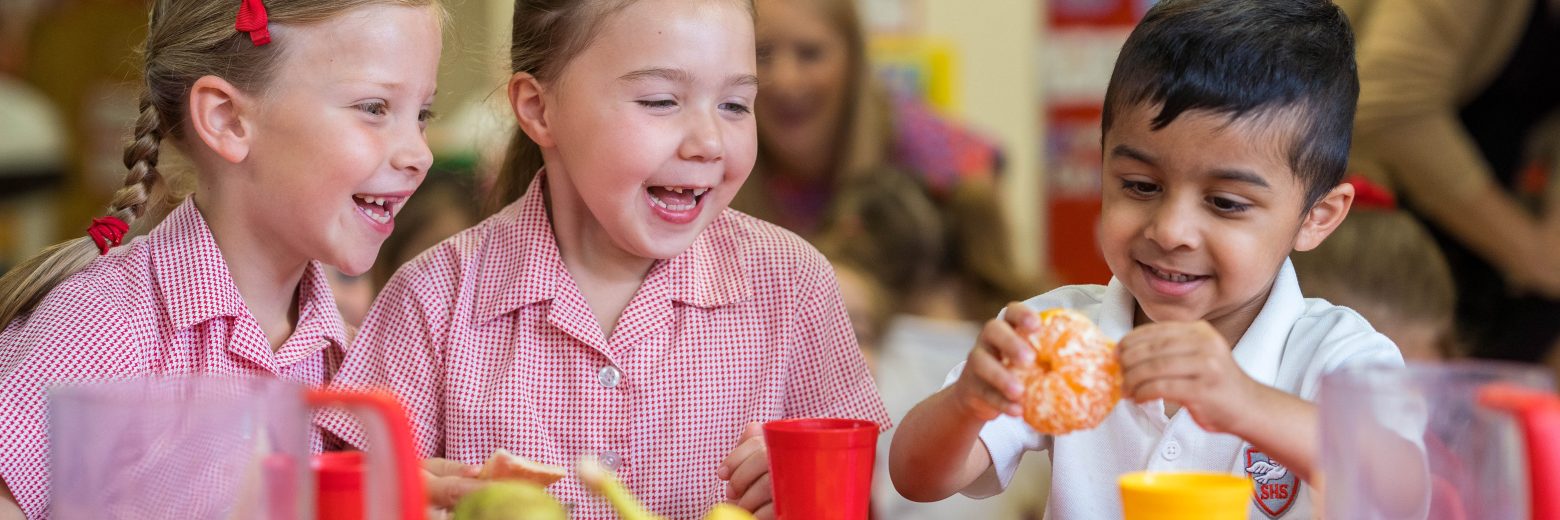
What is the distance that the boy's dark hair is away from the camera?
122cm

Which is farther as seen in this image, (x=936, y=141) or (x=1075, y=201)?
(x=1075, y=201)

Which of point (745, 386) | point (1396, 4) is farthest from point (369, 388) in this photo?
point (1396, 4)

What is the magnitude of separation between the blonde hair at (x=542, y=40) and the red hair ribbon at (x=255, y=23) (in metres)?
0.26

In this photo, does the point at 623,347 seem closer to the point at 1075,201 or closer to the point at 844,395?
the point at 844,395

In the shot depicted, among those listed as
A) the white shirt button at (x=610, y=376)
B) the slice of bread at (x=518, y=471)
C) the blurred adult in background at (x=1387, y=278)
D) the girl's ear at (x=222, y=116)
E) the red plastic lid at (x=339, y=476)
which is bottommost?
the blurred adult in background at (x=1387, y=278)

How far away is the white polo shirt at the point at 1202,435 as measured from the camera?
1.23 m

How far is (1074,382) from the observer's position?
967 millimetres

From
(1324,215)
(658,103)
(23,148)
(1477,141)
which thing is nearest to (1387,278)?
(1477,141)

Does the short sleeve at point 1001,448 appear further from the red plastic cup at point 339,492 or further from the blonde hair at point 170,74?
the blonde hair at point 170,74

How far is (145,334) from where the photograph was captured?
1.30m

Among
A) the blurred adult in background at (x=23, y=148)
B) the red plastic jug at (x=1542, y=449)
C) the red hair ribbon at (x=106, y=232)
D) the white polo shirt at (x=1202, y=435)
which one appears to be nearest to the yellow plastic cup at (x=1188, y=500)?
the red plastic jug at (x=1542, y=449)

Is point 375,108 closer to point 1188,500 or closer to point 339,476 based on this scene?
point 339,476

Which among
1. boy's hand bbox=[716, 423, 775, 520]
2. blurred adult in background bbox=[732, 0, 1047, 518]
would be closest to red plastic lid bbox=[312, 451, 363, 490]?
boy's hand bbox=[716, 423, 775, 520]

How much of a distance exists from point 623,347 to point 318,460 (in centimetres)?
46
